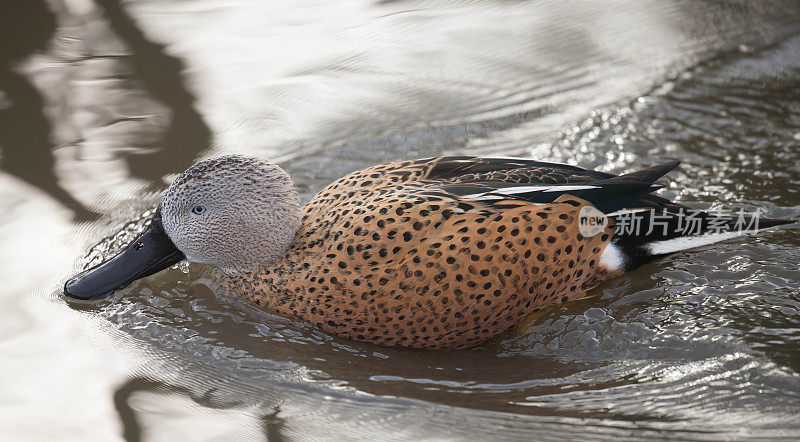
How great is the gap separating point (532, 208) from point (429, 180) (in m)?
0.54

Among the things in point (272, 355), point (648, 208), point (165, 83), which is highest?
point (165, 83)

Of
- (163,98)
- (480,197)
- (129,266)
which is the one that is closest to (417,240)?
(480,197)

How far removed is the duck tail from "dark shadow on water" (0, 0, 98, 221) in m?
2.94

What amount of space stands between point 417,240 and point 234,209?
3.12 feet

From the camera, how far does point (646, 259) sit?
15.1ft

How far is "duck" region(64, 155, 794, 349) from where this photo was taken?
4090mm

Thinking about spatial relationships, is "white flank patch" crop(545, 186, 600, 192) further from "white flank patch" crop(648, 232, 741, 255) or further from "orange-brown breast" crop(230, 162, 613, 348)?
"white flank patch" crop(648, 232, 741, 255)

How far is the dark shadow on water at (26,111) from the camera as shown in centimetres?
539

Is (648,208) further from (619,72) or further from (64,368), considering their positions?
(64,368)

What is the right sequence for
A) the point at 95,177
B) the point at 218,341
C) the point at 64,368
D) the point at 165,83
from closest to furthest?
the point at 64,368 < the point at 218,341 < the point at 95,177 < the point at 165,83

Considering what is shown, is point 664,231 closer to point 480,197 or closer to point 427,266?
point 480,197

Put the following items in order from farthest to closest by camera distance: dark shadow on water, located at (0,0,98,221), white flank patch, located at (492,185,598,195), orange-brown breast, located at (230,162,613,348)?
1. dark shadow on water, located at (0,0,98,221)
2. white flank patch, located at (492,185,598,195)
3. orange-brown breast, located at (230,162,613,348)

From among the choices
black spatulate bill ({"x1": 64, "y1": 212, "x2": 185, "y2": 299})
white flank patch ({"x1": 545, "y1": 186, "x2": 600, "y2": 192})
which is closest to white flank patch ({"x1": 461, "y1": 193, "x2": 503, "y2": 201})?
white flank patch ({"x1": 545, "y1": 186, "x2": 600, "y2": 192})

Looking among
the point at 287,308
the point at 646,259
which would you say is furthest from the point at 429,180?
the point at 646,259
